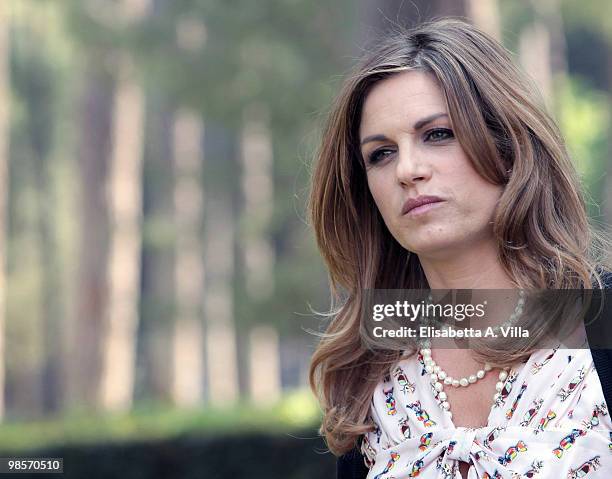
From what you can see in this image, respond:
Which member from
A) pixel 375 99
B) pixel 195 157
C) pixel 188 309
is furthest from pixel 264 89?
pixel 195 157

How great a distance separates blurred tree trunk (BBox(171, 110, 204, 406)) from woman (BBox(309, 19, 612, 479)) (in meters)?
15.1

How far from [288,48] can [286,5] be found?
50cm

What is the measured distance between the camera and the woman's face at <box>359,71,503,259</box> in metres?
2.22

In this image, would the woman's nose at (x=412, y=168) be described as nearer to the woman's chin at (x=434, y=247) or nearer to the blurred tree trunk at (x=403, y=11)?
the woman's chin at (x=434, y=247)

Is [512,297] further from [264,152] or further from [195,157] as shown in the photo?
[195,157]

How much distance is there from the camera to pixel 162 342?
2516 cm

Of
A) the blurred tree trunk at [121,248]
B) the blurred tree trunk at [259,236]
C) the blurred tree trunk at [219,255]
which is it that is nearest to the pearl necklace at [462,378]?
the blurred tree trunk at [121,248]

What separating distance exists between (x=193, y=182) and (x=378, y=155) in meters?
18.9

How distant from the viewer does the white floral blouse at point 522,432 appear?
78.4 inches

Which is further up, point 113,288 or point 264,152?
point 264,152

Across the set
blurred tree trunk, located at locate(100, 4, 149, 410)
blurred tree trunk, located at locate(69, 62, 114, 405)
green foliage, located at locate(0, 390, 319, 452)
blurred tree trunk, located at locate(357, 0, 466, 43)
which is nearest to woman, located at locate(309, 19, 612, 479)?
blurred tree trunk, located at locate(357, 0, 466, 43)

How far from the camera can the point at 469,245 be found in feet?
7.46

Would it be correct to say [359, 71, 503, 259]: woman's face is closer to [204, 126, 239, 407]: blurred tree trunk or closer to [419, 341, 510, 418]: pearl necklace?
[419, 341, 510, 418]: pearl necklace

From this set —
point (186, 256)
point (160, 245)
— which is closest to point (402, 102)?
point (160, 245)
